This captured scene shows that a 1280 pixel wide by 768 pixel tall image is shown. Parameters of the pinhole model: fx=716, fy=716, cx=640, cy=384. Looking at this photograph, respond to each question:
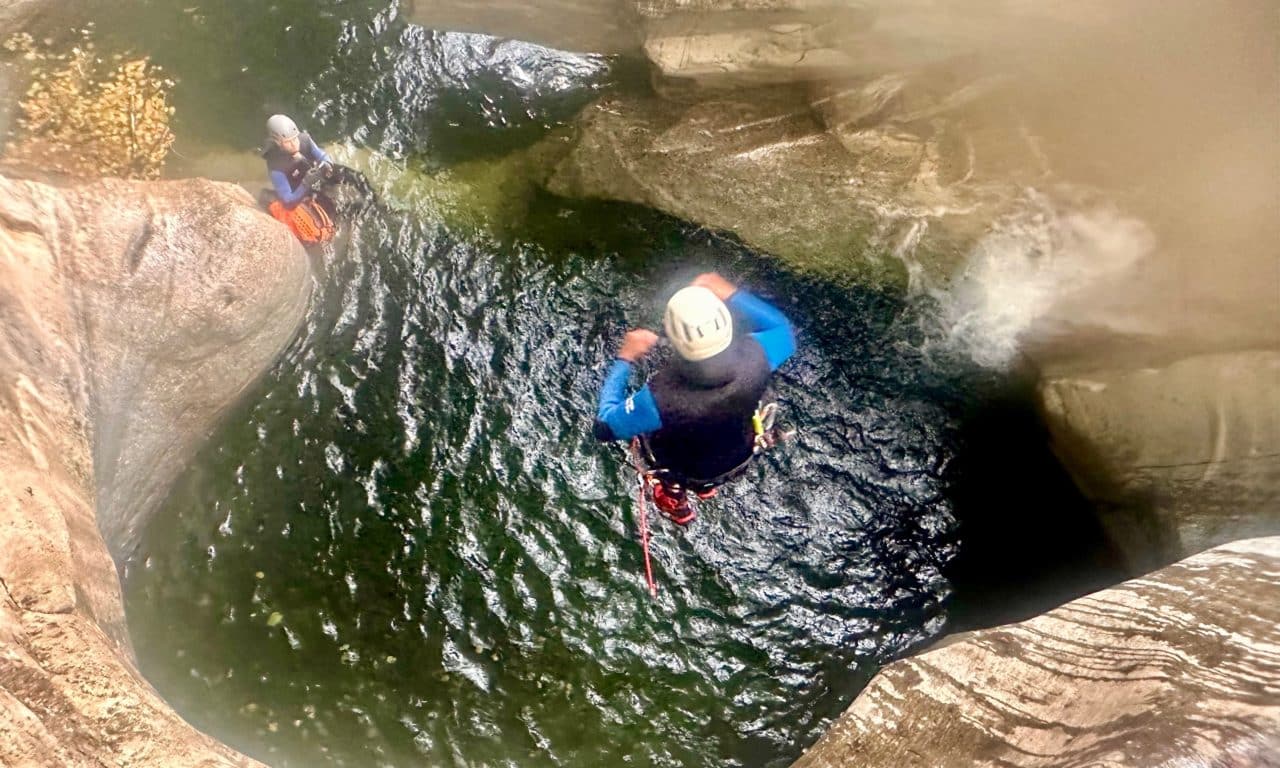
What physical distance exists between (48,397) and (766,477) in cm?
403

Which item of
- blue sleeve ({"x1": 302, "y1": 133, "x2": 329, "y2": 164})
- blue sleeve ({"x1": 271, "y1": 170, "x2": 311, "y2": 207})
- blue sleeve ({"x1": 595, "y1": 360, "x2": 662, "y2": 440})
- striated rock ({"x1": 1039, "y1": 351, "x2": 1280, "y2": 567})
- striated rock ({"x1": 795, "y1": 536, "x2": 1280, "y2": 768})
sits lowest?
striated rock ({"x1": 795, "y1": 536, "x2": 1280, "y2": 768})

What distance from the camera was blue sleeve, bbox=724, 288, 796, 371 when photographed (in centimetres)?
341

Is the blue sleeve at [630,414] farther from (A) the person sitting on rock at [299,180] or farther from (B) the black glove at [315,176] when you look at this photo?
(B) the black glove at [315,176]

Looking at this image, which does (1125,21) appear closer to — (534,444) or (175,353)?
(534,444)

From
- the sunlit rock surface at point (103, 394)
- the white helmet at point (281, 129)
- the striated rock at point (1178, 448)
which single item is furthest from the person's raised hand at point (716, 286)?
the white helmet at point (281, 129)

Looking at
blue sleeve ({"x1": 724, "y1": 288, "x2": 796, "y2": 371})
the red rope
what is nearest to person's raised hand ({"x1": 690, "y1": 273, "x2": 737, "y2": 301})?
blue sleeve ({"x1": 724, "y1": 288, "x2": 796, "y2": 371})

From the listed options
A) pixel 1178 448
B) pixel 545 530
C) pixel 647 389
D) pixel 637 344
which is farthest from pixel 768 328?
pixel 1178 448

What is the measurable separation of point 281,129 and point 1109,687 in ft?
20.0

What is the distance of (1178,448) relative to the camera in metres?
3.83

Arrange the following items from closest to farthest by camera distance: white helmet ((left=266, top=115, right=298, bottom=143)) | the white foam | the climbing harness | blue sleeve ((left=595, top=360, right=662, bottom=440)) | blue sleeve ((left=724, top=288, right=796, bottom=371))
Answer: blue sleeve ((left=595, top=360, right=662, bottom=440))
blue sleeve ((left=724, top=288, right=796, bottom=371))
the climbing harness
the white foam
white helmet ((left=266, top=115, right=298, bottom=143))

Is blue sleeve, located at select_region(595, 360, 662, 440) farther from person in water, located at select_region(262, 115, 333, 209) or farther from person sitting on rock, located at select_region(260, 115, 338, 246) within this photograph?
person in water, located at select_region(262, 115, 333, 209)

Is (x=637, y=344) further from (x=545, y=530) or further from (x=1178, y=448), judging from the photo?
(x=1178, y=448)

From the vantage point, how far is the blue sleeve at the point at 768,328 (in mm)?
3410

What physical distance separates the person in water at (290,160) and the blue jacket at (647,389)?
339 centimetres
